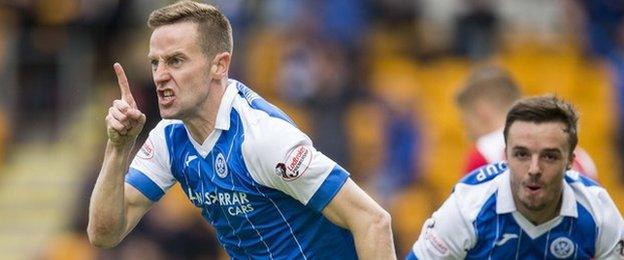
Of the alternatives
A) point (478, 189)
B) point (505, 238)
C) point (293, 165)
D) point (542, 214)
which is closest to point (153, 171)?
point (293, 165)

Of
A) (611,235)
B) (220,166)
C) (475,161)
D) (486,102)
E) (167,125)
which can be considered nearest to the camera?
(220,166)

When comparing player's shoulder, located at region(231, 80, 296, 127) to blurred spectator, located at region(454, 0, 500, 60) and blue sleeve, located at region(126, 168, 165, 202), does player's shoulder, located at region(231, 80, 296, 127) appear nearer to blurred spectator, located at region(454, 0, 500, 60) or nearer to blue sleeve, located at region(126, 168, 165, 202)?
blue sleeve, located at region(126, 168, 165, 202)

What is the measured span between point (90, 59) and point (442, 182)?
3.46 meters

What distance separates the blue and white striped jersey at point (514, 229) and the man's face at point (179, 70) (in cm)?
114

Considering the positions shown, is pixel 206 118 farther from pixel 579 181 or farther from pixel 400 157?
pixel 400 157

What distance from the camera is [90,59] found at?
13.8 metres

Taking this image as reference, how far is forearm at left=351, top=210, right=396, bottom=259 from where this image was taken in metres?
5.40

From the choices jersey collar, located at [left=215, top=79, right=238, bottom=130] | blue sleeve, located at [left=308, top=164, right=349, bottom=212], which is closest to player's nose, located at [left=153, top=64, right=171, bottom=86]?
jersey collar, located at [left=215, top=79, right=238, bottom=130]

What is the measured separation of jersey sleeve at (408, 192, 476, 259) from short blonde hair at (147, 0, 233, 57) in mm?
1115

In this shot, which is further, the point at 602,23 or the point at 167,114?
the point at 602,23

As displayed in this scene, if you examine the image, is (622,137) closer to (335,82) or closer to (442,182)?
(442,182)

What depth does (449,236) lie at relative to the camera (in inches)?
239

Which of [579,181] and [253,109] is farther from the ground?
[253,109]

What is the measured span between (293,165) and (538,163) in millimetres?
1130
